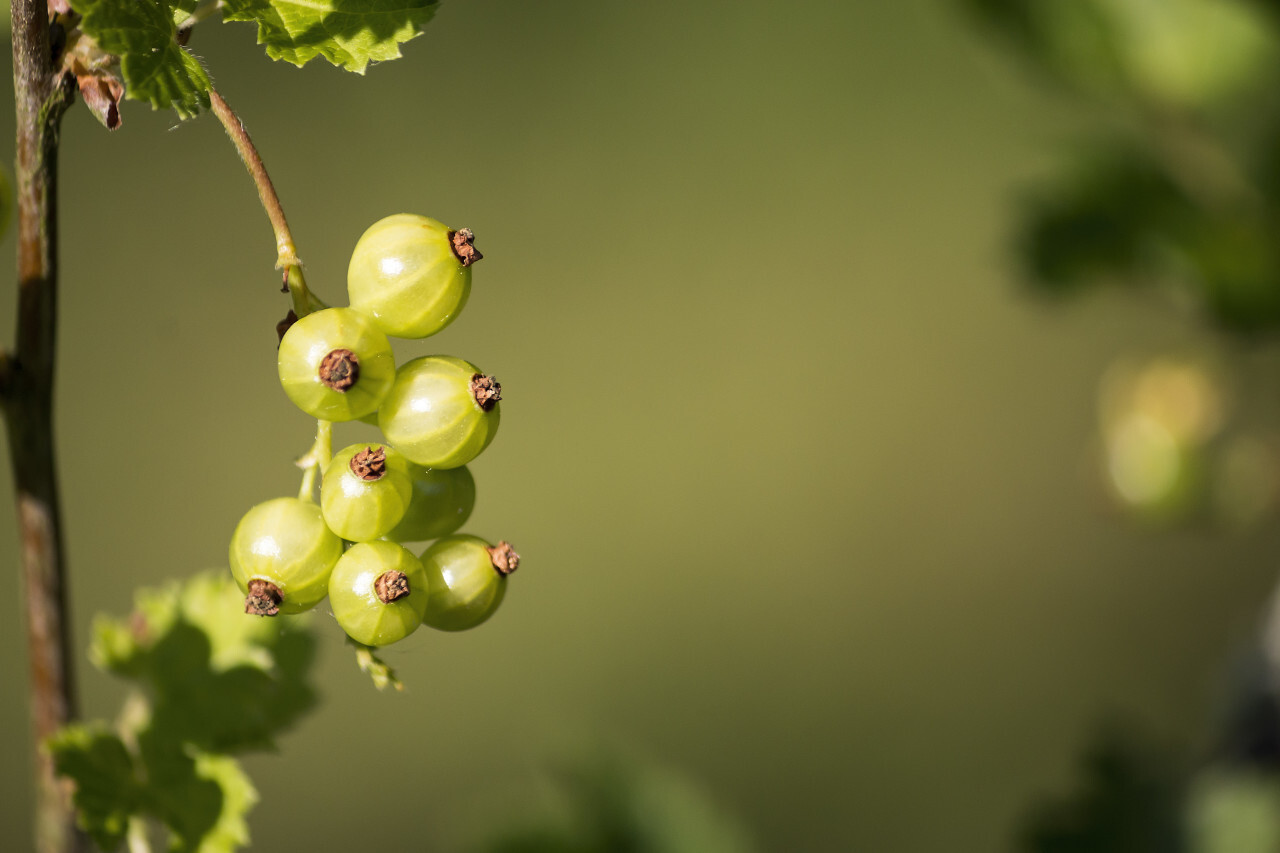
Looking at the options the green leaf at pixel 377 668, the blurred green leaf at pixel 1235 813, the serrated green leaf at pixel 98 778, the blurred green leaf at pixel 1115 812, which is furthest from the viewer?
the blurred green leaf at pixel 1115 812

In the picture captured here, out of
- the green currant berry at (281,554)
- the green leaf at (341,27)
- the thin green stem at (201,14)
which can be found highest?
the green leaf at (341,27)

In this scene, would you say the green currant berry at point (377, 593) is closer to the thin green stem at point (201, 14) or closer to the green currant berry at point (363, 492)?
the green currant berry at point (363, 492)

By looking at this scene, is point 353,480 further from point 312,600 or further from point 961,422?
point 961,422

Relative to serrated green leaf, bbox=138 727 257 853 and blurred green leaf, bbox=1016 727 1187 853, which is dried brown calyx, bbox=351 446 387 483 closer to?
serrated green leaf, bbox=138 727 257 853

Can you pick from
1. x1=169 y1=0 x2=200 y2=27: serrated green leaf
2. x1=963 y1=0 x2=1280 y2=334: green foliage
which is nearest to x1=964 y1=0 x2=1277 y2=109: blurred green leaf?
x1=963 y1=0 x2=1280 y2=334: green foliage

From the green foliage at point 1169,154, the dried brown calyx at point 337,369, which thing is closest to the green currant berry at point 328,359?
the dried brown calyx at point 337,369

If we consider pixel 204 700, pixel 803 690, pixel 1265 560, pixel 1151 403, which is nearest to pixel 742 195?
pixel 803 690
